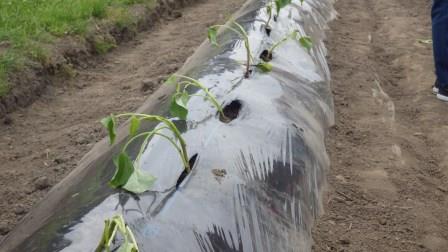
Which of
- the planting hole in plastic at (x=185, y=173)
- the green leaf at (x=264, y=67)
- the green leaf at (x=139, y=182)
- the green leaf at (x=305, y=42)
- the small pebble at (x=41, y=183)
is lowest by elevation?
the small pebble at (x=41, y=183)

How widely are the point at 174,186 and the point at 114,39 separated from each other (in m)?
3.43

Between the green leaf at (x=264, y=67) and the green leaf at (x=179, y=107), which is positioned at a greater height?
the green leaf at (x=179, y=107)

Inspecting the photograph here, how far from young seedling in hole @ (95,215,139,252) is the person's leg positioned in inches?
123

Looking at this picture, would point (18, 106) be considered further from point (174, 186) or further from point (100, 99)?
point (174, 186)

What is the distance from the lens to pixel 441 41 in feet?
13.1

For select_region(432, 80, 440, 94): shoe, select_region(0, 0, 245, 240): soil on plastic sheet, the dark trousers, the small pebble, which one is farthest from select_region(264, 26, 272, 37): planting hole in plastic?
the small pebble

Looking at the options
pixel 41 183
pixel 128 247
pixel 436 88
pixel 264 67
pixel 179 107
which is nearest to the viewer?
pixel 128 247

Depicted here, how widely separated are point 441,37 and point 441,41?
0.10 feet

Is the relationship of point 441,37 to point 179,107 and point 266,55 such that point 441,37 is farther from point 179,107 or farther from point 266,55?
point 179,107

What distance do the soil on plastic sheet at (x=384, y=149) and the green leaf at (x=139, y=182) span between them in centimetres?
92

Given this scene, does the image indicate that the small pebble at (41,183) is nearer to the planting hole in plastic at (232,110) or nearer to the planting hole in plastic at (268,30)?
the planting hole in plastic at (232,110)

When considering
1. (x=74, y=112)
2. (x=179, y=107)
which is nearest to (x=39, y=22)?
(x=74, y=112)

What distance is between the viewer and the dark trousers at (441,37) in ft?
12.9

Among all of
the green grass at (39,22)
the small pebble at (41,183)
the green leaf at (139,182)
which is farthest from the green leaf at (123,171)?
the green grass at (39,22)
